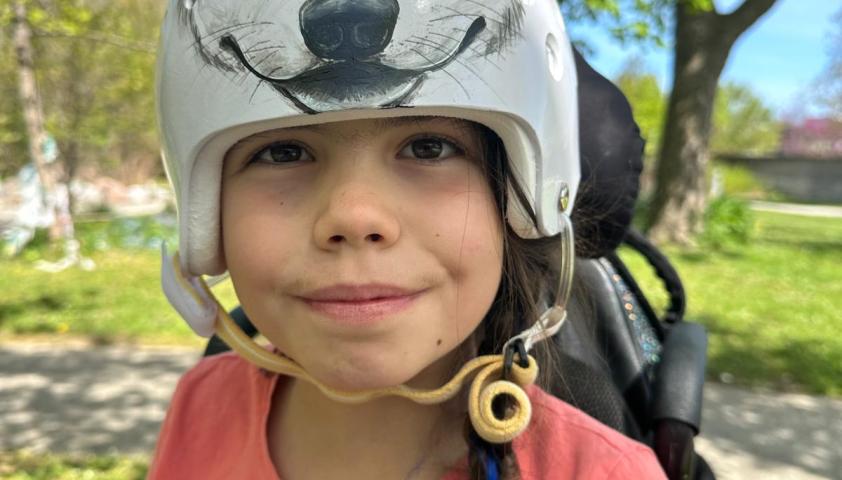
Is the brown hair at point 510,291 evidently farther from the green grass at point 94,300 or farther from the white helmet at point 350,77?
the green grass at point 94,300

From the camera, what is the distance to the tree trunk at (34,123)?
23.7 ft

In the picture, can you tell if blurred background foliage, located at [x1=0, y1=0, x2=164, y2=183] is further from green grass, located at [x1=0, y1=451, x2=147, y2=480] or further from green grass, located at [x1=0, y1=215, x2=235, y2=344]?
green grass, located at [x1=0, y1=451, x2=147, y2=480]

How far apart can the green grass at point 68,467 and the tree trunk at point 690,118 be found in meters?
8.20

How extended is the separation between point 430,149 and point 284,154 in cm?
23

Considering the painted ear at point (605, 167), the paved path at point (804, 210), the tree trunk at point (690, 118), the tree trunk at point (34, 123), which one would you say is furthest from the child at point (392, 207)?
the paved path at point (804, 210)

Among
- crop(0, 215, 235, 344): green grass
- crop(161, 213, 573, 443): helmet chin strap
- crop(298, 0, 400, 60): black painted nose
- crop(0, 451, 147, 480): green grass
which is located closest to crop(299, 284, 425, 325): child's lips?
crop(161, 213, 573, 443): helmet chin strap

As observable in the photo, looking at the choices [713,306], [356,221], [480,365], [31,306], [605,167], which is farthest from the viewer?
[713,306]

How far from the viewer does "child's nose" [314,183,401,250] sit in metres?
0.97

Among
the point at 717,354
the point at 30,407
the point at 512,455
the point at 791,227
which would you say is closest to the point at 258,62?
the point at 512,455

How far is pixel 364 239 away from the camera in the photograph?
3.27ft

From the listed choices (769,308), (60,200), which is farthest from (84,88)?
(769,308)

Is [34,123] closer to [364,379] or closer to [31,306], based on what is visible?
[31,306]

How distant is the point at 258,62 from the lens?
1.02 m

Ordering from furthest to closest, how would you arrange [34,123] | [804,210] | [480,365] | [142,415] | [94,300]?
1. [804,210]
2. [34,123]
3. [94,300]
4. [142,415]
5. [480,365]
